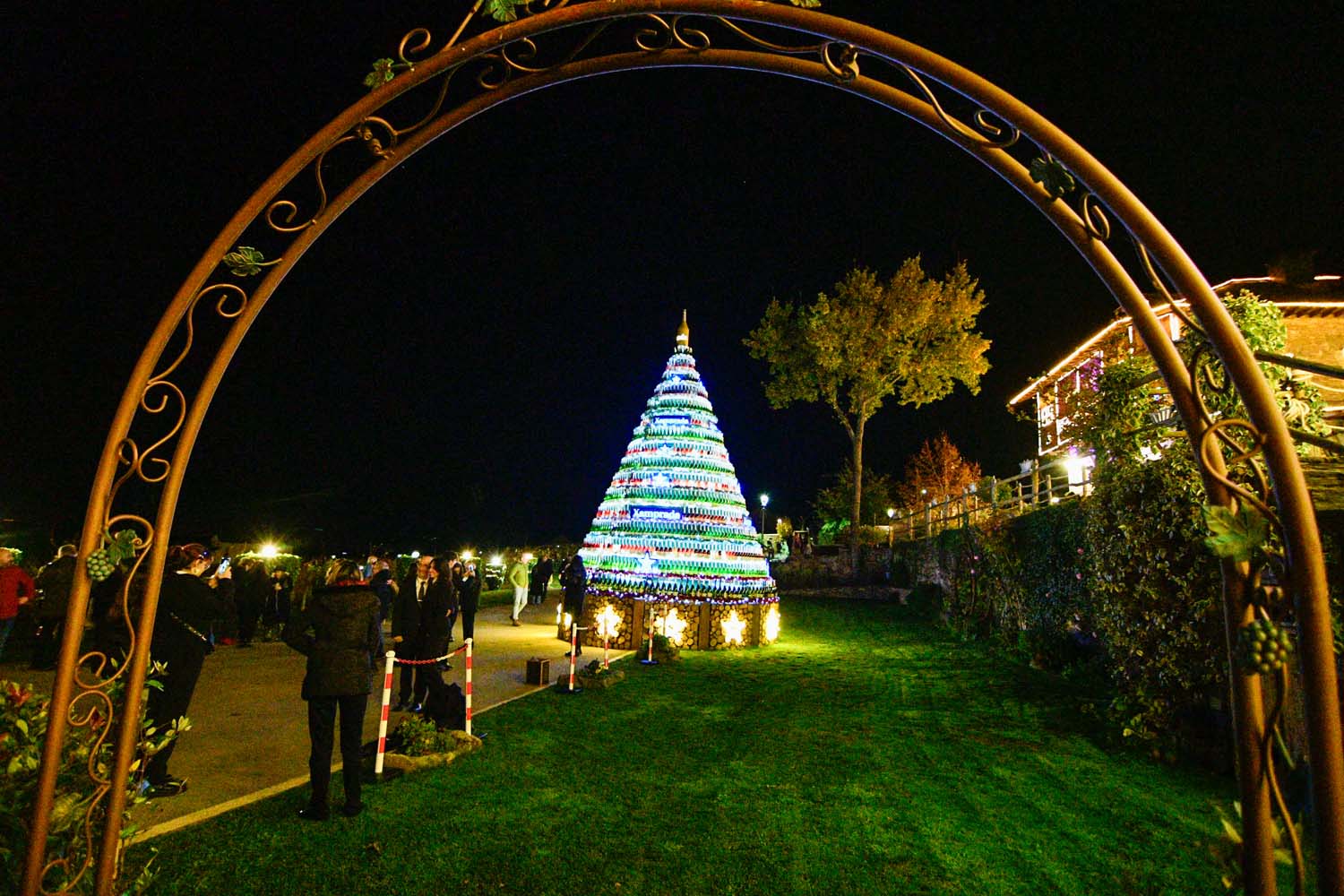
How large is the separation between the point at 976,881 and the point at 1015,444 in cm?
4735

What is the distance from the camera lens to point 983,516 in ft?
61.8

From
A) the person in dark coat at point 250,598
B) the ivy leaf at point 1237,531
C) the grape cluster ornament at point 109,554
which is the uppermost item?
the ivy leaf at point 1237,531

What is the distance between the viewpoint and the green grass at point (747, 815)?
4609 mm

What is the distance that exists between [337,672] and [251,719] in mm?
3595

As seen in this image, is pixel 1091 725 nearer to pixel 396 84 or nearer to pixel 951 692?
pixel 951 692

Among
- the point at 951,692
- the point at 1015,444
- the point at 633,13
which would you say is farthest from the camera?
the point at 1015,444

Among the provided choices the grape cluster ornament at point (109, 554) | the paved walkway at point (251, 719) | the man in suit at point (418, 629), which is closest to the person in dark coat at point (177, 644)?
the paved walkway at point (251, 719)

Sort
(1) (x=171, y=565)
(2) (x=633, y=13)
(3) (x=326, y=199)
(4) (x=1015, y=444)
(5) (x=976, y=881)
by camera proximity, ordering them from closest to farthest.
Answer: (2) (x=633, y=13) < (3) (x=326, y=199) < (5) (x=976, y=881) < (1) (x=171, y=565) < (4) (x=1015, y=444)

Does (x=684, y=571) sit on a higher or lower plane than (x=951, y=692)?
higher

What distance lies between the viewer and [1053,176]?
301cm

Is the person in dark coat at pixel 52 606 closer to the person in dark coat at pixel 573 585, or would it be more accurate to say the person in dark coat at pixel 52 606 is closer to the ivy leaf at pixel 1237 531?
the person in dark coat at pixel 573 585

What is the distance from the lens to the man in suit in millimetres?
8367

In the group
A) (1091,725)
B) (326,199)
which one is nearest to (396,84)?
(326,199)

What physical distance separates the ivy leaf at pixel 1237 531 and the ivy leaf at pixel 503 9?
3690 mm
